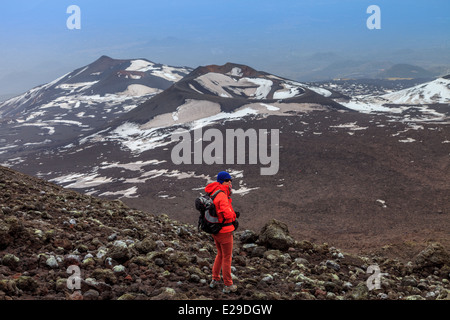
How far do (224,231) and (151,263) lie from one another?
1.61 m

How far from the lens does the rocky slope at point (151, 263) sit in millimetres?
4793

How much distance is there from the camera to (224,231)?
5004 millimetres

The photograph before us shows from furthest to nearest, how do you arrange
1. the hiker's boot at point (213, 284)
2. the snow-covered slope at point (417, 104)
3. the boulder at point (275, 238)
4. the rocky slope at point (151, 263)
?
Result: 1. the snow-covered slope at point (417, 104)
2. the boulder at point (275, 238)
3. the hiker's boot at point (213, 284)
4. the rocky slope at point (151, 263)

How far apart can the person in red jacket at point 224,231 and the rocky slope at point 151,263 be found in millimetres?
212

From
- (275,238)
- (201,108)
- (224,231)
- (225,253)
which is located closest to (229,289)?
(225,253)

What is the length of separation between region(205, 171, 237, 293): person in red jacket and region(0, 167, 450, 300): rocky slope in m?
0.21

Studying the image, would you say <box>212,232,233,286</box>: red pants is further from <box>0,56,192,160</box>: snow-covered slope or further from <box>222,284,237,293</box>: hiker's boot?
<box>0,56,192,160</box>: snow-covered slope

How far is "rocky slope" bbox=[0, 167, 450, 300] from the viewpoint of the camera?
4793 mm

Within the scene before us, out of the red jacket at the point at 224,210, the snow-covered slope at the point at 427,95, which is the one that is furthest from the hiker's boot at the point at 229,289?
the snow-covered slope at the point at 427,95

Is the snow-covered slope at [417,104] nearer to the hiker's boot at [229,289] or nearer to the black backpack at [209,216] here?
the hiker's boot at [229,289]

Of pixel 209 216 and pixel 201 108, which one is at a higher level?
pixel 201 108

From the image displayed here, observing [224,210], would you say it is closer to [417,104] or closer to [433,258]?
[433,258]
